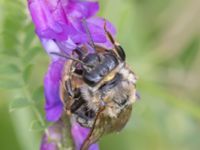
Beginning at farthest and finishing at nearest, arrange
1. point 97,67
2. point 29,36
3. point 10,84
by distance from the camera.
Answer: point 29,36 < point 10,84 < point 97,67

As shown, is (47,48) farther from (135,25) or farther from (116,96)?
(135,25)

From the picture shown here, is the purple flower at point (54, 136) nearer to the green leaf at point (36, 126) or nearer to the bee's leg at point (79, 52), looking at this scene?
the green leaf at point (36, 126)

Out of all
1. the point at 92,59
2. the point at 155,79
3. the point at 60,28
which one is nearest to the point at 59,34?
the point at 60,28

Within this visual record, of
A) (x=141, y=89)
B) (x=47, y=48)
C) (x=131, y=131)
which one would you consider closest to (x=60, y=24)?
(x=47, y=48)

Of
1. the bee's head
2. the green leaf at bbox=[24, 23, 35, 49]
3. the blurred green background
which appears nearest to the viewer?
the bee's head

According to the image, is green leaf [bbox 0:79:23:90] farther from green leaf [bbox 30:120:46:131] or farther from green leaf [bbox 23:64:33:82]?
green leaf [bbox 30:120:46:131]

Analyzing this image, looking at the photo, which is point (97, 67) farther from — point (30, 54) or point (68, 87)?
point (30, 54)

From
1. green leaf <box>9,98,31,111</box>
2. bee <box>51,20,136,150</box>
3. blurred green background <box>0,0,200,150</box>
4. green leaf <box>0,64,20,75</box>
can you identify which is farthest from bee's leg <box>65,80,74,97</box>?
blurred green background <box>0,0,200,150</box>
